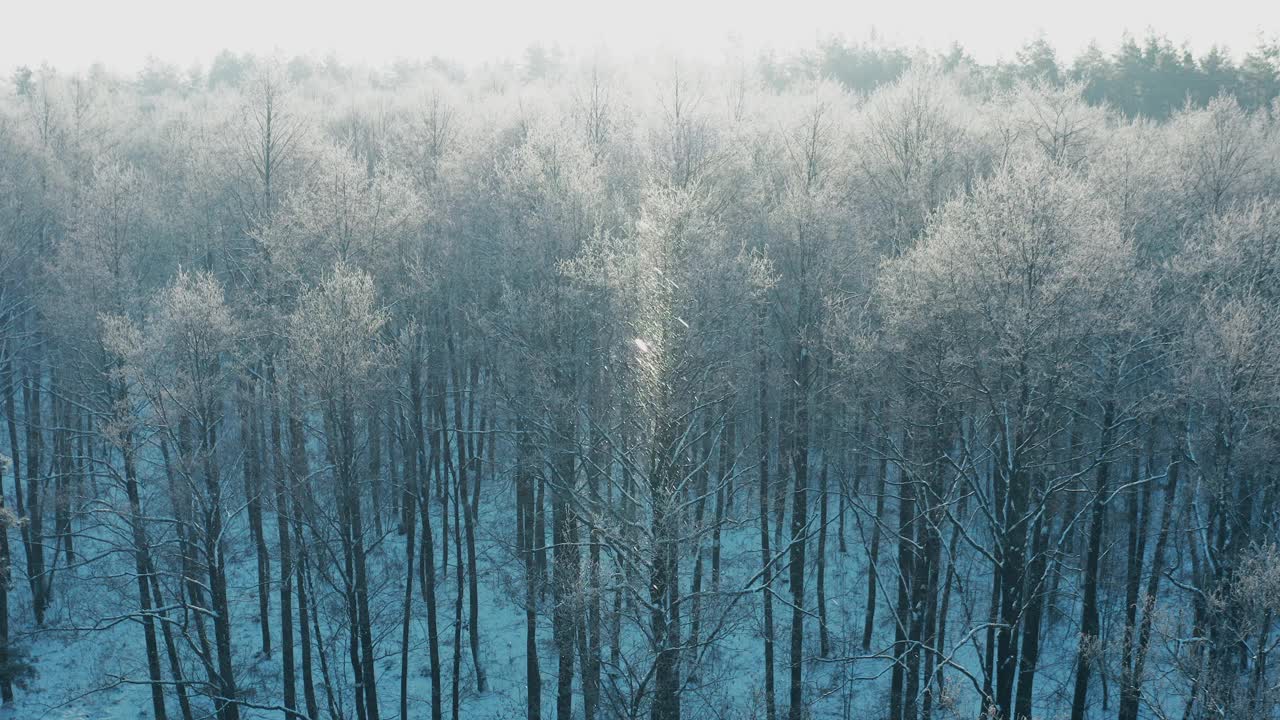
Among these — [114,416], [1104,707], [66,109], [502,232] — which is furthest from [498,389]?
[66,109]

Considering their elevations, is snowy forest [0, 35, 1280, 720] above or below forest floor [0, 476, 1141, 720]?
A: above

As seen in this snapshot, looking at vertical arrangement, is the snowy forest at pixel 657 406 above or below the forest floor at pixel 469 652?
above

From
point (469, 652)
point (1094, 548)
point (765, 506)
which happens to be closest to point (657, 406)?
point (765, 506)

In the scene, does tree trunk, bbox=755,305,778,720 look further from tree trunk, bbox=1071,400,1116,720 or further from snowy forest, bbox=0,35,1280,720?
tree trunk, bbox=1071,400,1116,720

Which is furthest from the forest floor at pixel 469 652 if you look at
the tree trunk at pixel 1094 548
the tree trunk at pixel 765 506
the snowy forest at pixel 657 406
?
the tree trunk at pixel 1094 548

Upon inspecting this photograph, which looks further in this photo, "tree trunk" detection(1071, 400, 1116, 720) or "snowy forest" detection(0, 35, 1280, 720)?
"tree trunk" detection(1071, 400, 1116, 720)

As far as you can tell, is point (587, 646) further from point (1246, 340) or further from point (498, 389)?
point (1246, 340)

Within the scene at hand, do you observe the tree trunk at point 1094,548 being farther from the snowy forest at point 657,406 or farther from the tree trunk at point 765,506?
the tree trunk at point 765,506

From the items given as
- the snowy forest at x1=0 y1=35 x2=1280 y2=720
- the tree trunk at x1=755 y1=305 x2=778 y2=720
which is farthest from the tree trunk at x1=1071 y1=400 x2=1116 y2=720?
the tree trunk at x1=755 y1=305 x2=778 y2=720
